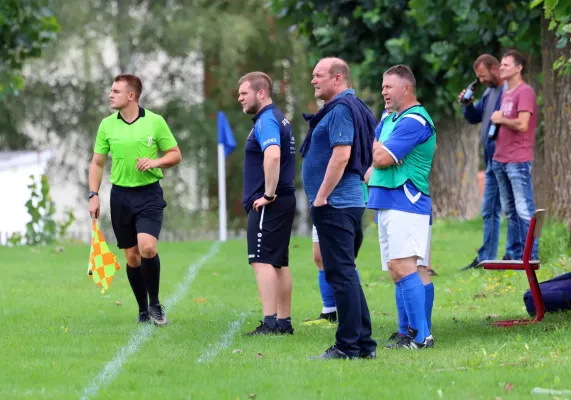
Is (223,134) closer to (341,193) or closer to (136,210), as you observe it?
(136,210)

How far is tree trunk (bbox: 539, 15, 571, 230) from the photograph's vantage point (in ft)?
47.0

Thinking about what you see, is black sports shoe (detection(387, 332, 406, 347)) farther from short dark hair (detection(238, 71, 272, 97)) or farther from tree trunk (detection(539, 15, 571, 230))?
tree trunk (detection(539, 15, 571, 230))

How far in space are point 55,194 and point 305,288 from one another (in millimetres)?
31273

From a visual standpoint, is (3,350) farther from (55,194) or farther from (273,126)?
(55,194)

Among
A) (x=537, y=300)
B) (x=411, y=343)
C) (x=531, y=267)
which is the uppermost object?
(x=531, y=267)

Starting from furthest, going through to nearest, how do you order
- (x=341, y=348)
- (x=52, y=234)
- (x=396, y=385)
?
1. (x=52, y=234)
2. (x=341, y=348)
3. (x=396, y=385)

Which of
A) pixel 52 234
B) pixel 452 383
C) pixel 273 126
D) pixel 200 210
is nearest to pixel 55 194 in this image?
pixel 200 210

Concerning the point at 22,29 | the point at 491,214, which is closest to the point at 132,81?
the point at 491,214

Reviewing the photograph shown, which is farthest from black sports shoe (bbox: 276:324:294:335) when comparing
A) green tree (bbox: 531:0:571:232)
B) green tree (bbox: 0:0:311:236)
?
green tree (bbox: 0:0:311:236)

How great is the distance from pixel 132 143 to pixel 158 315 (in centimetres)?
143

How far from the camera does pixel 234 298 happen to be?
12750 millimetres

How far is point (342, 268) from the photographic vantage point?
8.23 m

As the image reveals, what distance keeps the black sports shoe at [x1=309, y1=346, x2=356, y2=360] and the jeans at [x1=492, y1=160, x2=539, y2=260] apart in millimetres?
5274

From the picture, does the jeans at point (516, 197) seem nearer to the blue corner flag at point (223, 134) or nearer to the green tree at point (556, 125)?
the green tree at point (556, 125)
